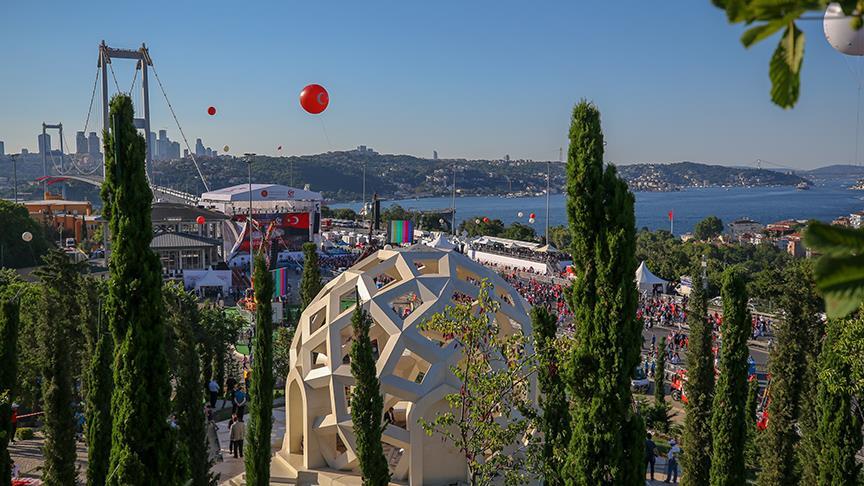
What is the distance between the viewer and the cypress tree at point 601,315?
874cm

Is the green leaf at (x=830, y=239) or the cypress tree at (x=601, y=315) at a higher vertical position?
the green leaf at (x=830, y=239)

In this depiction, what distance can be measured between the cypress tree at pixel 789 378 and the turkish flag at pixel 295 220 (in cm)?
4332

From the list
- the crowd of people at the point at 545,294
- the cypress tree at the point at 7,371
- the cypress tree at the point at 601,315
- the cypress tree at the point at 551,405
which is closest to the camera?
the cypress tree at the point at 601,315

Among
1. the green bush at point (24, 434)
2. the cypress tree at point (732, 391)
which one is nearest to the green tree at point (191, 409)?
the cypress tree at point (732, 391)

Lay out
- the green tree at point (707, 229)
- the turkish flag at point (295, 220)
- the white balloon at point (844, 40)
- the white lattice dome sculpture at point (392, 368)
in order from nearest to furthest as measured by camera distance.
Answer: the white balloon at point (844, 40) → the white lattice dome sculpture at point (392, 368) → the turkish flag at point (295, 220) → the green tree at point (707, 229)

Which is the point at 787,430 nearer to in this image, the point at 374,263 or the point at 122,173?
the point at 374,263

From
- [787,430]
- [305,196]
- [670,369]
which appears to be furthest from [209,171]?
[787,430]

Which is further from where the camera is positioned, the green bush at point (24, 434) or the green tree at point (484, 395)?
the green bush at point (24, 434)

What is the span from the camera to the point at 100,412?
37.7 ft

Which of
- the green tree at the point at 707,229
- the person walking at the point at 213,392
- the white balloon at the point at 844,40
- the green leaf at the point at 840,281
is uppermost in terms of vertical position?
the white balloon at the point at 844,40

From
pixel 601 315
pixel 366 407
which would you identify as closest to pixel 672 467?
pixel 366 407

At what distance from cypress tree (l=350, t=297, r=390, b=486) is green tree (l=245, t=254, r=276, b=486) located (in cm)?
254

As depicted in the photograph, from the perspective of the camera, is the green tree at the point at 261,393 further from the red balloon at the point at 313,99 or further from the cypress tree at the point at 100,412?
the red balloon at the point at 313,99

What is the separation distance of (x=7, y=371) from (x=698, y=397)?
41.9ft
